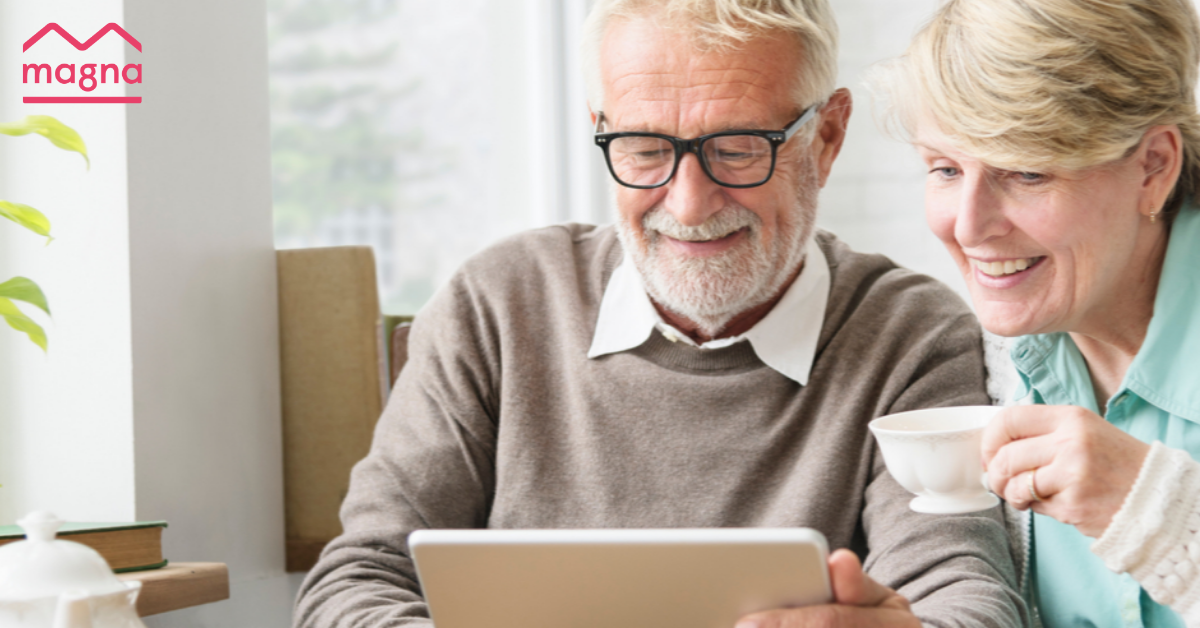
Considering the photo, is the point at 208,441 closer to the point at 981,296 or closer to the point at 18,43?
the point at 18,43

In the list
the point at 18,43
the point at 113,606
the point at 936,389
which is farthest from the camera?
the point at 18,43

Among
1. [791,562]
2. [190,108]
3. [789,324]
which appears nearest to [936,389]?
[789,324]

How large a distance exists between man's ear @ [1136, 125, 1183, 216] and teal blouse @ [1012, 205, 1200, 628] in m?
0.06

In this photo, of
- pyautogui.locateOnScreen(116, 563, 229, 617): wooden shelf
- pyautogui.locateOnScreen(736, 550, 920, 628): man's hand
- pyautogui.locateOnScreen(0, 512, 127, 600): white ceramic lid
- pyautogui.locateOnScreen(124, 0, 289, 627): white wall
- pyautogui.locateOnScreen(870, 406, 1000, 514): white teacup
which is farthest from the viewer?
pyautogui.locateOnScreen(124, 0, 289, 627): white wall

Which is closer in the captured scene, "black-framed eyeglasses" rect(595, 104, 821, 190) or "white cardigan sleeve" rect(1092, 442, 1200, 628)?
"white cardigan sleeve" rect(1092, 442, 1200, 628)

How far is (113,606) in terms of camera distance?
30.4 inches

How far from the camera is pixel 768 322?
1499mm

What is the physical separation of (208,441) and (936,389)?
3.76 ft

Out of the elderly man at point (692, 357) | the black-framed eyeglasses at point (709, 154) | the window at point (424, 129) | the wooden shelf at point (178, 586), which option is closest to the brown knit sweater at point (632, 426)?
the elderly man at point (692, 357)

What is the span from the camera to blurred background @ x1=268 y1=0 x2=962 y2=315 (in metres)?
2.42

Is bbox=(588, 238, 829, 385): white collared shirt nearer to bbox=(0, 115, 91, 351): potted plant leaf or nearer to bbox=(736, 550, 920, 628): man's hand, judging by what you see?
bbox=(736, 550, 920, 628): man's hand

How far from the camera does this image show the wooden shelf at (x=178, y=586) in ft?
3.94

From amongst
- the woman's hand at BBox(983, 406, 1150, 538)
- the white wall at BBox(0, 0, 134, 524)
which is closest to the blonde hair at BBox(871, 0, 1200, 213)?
the woman's hand at BBox(983, 406, 1150, 538)

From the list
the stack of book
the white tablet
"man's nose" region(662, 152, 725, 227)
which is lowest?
the stack of book
